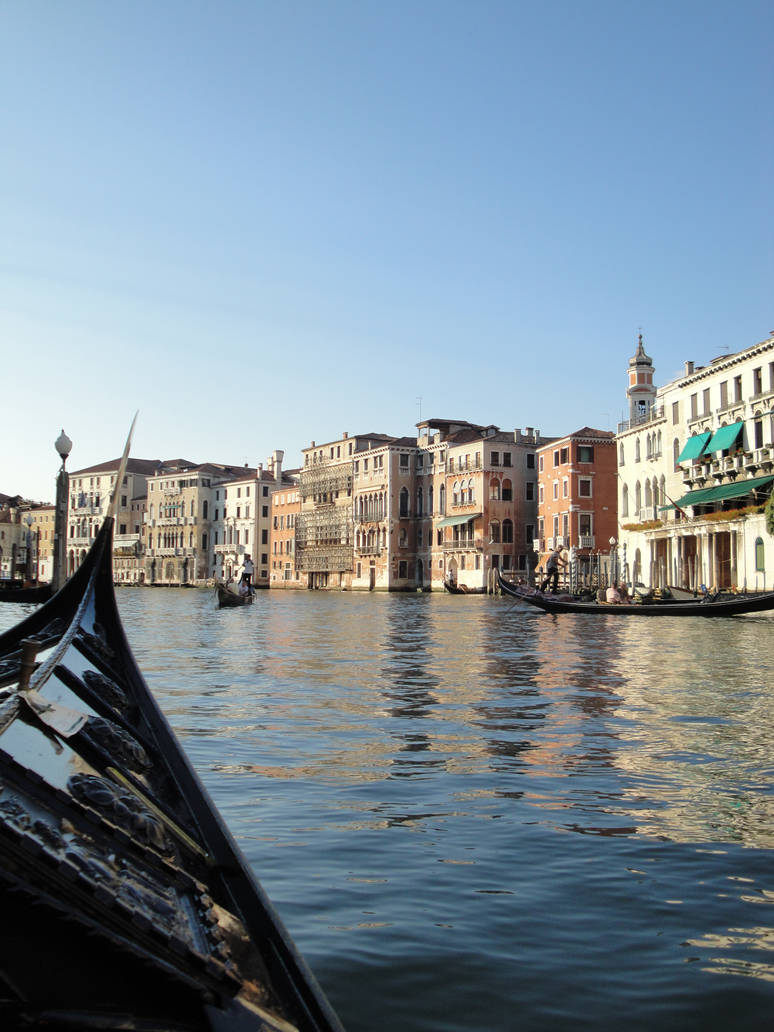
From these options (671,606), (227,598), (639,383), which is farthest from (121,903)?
(639,383)

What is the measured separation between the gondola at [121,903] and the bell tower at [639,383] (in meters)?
36.3

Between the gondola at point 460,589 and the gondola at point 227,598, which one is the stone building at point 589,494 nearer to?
the gondola at point 460,589

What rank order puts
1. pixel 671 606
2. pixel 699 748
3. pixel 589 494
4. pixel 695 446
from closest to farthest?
pixel 699 748
pixel 671 606
pixel 695 446
pixel 589 494

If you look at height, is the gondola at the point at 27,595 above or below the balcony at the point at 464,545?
below

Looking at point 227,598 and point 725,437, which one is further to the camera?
point 227,598

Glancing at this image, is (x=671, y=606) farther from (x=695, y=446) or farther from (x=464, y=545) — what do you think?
(x=464, y=545)

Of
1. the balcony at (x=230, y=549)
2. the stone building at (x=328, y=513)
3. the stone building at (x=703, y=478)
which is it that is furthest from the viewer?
the balcony at (x=230, y=549)

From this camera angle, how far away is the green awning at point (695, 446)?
2751 cm

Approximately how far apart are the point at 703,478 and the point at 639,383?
390 inches

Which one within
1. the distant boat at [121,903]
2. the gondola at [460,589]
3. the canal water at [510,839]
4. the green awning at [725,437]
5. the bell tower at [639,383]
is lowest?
the canal water at [510,839]

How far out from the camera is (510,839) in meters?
3.53

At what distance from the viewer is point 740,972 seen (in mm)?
2369

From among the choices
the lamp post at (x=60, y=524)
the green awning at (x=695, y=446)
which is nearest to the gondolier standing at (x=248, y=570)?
the lamp post at (x=60, y=524)

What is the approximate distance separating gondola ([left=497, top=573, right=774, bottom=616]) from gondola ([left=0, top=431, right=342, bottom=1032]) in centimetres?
1767
